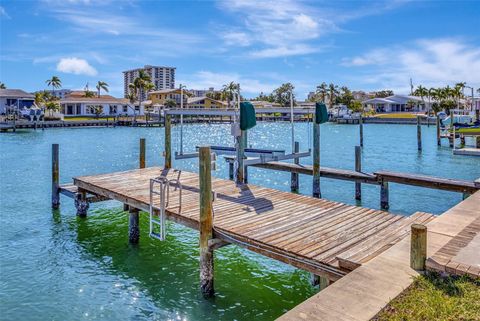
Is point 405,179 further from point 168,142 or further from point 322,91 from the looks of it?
point 322,91

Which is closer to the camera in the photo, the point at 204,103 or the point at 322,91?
the point at 204,103

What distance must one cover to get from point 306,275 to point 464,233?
12.7ft

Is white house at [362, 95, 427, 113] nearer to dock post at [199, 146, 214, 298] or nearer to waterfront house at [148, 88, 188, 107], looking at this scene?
waterfront house at [148, 88, 188, 107]

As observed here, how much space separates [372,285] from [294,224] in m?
3.26

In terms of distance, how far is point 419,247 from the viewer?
5746 mm

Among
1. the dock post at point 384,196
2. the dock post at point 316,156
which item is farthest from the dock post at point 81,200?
the dock post at point 384,196

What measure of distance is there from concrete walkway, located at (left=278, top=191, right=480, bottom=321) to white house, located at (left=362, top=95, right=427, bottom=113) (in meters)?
107

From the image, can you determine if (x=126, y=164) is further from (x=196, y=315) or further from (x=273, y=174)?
(x=196, y=315)

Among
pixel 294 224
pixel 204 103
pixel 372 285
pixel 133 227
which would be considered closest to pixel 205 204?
pixel 294 224

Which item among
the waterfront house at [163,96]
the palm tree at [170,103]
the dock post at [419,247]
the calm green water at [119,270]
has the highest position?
the waterfront house at [163,96]

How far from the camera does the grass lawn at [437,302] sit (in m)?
4.66

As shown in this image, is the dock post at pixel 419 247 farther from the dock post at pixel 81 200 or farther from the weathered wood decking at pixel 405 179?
the dock post at pixel 81 200

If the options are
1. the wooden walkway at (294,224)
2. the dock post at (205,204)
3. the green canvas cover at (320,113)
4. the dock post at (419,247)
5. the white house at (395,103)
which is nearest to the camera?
the dock post at (419,247)

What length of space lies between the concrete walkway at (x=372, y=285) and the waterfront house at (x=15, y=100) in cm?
8734
